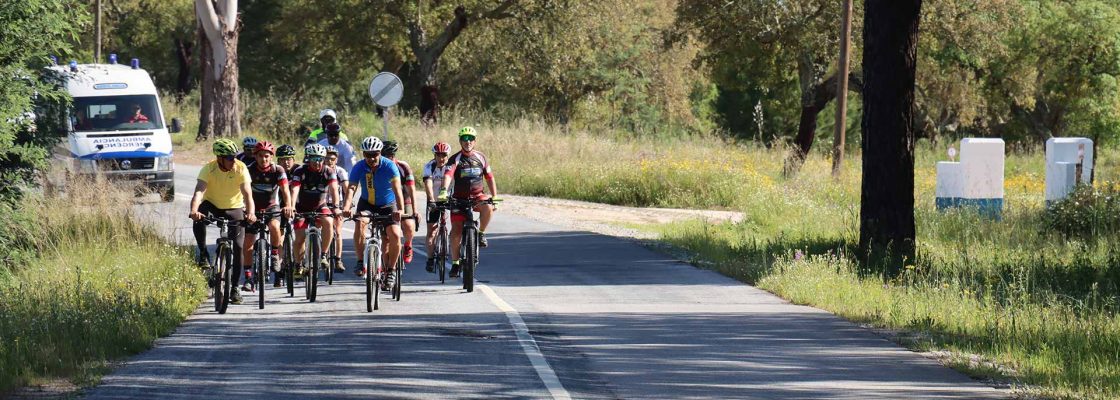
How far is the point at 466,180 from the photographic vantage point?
1659 cm

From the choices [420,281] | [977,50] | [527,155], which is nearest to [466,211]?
[420,281]

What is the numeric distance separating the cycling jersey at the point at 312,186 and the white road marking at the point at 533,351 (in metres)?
2.00

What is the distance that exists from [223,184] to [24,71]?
4568mm

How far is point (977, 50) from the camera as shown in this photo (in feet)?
126

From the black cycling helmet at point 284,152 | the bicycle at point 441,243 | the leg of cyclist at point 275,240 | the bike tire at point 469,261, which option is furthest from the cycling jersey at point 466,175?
the leg of cyclist at point 275,240

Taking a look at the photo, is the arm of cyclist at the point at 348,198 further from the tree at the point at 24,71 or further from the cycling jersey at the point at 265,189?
the tree at the point at 24,71

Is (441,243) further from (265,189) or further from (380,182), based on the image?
(265,189)

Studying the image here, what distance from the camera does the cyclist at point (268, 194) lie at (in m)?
14.8

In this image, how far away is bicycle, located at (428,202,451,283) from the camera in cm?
1650

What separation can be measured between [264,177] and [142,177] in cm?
1317

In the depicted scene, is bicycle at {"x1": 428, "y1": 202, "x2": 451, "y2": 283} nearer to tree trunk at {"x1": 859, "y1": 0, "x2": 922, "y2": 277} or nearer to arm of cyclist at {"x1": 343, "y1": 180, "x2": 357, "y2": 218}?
arm of cyclist at {"x1": 343, "y1": 180, "x2": 357, "y2": 218}

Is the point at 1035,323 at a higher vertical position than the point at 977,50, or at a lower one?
lower

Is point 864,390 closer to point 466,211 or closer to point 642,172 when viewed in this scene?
point 466,211

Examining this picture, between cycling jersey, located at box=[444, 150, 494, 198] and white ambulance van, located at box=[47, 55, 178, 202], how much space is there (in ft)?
40.0
